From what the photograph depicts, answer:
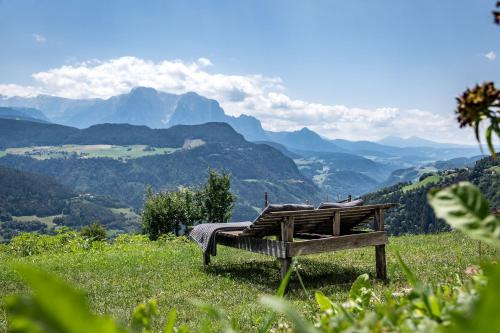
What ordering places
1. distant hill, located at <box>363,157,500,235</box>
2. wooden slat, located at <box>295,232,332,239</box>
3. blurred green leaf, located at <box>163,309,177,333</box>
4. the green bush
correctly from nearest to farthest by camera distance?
1. blurred green leaf, located at <box>163,309,177,333</box>
2. wooden slat, located at <box>295,232,332,239</box>
3. the green bush
4. distant hill, located at <box>363,157,500,235</box>

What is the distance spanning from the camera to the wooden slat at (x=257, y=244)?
8.57m

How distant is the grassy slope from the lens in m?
7.44

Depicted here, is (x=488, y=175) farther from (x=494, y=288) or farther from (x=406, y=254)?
(x=494, y=288)

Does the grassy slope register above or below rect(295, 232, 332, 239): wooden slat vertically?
below

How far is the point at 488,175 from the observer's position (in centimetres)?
14188

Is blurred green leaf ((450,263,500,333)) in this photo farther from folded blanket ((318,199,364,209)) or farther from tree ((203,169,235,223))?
tree ((203,169,235,223))

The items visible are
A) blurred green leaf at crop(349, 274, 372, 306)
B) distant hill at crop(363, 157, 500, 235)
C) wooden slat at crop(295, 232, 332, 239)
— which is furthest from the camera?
distant hill at crop(363, 157, 500, 235)

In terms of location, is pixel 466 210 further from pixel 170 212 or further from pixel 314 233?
pixel 170 212

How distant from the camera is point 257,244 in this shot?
31.0 ft

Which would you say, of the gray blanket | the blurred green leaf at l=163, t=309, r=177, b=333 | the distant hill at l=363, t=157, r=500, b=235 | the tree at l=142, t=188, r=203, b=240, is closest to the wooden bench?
the gray blanket

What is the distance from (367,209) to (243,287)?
2943 mm

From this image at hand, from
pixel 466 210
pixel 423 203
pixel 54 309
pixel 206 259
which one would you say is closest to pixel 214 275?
pixel 206 259

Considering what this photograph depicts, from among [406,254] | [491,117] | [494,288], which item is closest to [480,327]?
[494,288]

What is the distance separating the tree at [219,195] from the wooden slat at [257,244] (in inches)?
1372
